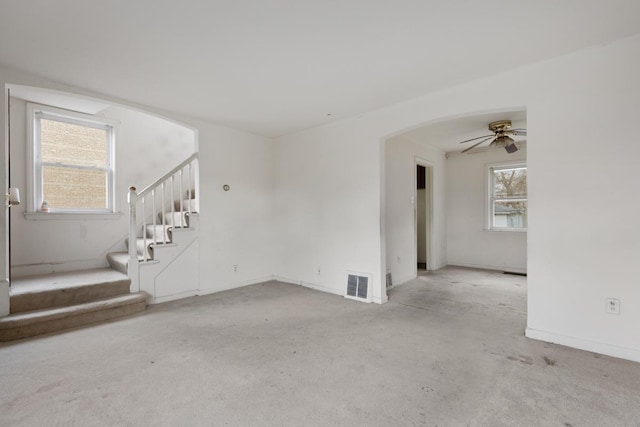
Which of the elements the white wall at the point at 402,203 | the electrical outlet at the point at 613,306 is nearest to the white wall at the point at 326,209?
the white wall at the point at 402,203

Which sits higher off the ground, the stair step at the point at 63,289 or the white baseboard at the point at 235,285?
the stair step at the point at 63,289

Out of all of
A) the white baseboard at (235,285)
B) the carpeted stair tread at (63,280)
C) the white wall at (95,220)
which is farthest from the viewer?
the white baseboard at (235,285)

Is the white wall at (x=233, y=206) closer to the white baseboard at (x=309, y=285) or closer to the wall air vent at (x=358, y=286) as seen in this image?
the white baseboard at (x=309, y=285)

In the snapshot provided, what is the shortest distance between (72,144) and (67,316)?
2.62 m

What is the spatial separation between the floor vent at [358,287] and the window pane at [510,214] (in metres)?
3.76

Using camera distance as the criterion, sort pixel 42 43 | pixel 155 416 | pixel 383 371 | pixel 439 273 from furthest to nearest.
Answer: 1. pixel 439 273
2. pixel 42 43
3. pixel 383 371
4. pixel 155 416

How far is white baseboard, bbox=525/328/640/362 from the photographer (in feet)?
7.61

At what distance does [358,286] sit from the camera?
4.06 m

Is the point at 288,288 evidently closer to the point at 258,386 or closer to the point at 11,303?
the point at 258,386

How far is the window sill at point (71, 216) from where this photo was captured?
12.8 ft

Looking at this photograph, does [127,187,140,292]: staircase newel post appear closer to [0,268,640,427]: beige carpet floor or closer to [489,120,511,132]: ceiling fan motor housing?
[0,268,640,427]: beige carpet floor

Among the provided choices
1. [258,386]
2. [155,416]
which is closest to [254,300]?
[258,386]

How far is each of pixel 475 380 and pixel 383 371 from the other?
25.5 inches

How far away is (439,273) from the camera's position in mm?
5730
